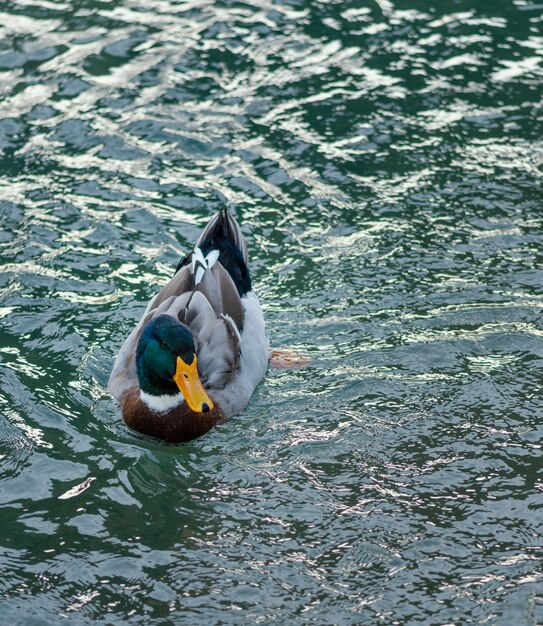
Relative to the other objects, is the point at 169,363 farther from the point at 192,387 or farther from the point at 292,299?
the point at 292,299

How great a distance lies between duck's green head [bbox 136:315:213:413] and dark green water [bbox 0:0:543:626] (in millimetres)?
442

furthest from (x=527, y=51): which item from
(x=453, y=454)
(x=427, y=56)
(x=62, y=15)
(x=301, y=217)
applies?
A: (x=453, y=454)

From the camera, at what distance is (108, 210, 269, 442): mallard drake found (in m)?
8.55

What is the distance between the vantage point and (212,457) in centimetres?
843

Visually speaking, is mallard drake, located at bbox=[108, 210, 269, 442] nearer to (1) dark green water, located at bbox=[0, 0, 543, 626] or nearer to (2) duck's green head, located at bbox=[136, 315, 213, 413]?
(2) duck's green head, located at bbox=[136, 315, 213, 413]

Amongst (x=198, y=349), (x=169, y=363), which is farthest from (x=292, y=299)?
(x=169, y=363)

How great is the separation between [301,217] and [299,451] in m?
3.80

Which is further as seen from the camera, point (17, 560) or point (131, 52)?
point (131, 52)

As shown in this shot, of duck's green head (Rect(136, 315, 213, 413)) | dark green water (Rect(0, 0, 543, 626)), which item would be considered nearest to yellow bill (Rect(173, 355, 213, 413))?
duck's green head (Rect(136, 315, 213, 413))

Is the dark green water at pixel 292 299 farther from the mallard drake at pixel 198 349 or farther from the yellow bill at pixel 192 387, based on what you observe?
the yellow bill at pixel 192 387

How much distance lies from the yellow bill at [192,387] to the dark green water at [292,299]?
0.40m

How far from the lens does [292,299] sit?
1030cm

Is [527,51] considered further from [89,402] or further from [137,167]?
[89,402]

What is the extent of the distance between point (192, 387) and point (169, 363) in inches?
10.5
